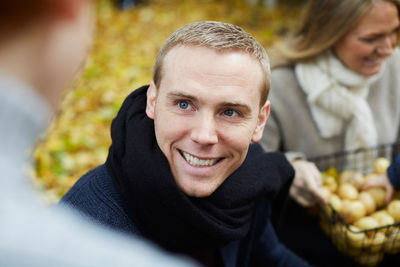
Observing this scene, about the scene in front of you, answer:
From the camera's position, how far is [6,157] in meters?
0.61

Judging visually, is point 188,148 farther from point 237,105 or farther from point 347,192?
point 347,192

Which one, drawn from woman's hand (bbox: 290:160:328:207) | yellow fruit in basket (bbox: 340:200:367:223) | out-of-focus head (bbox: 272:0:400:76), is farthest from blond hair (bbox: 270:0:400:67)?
yellow fruit in basket (bbox: 340:200:367:223)

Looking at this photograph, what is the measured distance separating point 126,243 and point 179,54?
31.1 inches

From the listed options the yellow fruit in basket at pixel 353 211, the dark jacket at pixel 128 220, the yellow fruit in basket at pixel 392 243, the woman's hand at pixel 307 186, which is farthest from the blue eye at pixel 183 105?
the yellow fruit in basket at pixel 392 243

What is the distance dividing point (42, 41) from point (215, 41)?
76cm

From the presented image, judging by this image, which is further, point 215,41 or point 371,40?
point 371,40

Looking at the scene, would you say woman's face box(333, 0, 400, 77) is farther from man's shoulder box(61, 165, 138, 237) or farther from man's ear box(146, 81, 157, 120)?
man's shoulder box(61, 165, 138, 237)

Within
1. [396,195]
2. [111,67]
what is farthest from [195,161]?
[111,67]

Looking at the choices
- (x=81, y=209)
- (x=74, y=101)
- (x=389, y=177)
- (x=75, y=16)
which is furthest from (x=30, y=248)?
(x=74, y=101)

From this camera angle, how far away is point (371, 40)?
7.32 feet

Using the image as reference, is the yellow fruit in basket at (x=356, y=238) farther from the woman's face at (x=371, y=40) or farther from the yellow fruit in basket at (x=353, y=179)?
the woman's face at (x=371, y=40)

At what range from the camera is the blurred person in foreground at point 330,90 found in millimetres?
2188

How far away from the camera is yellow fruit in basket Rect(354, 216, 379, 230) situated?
1.78 meters

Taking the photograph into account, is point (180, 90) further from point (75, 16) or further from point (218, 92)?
point (75, 16)
